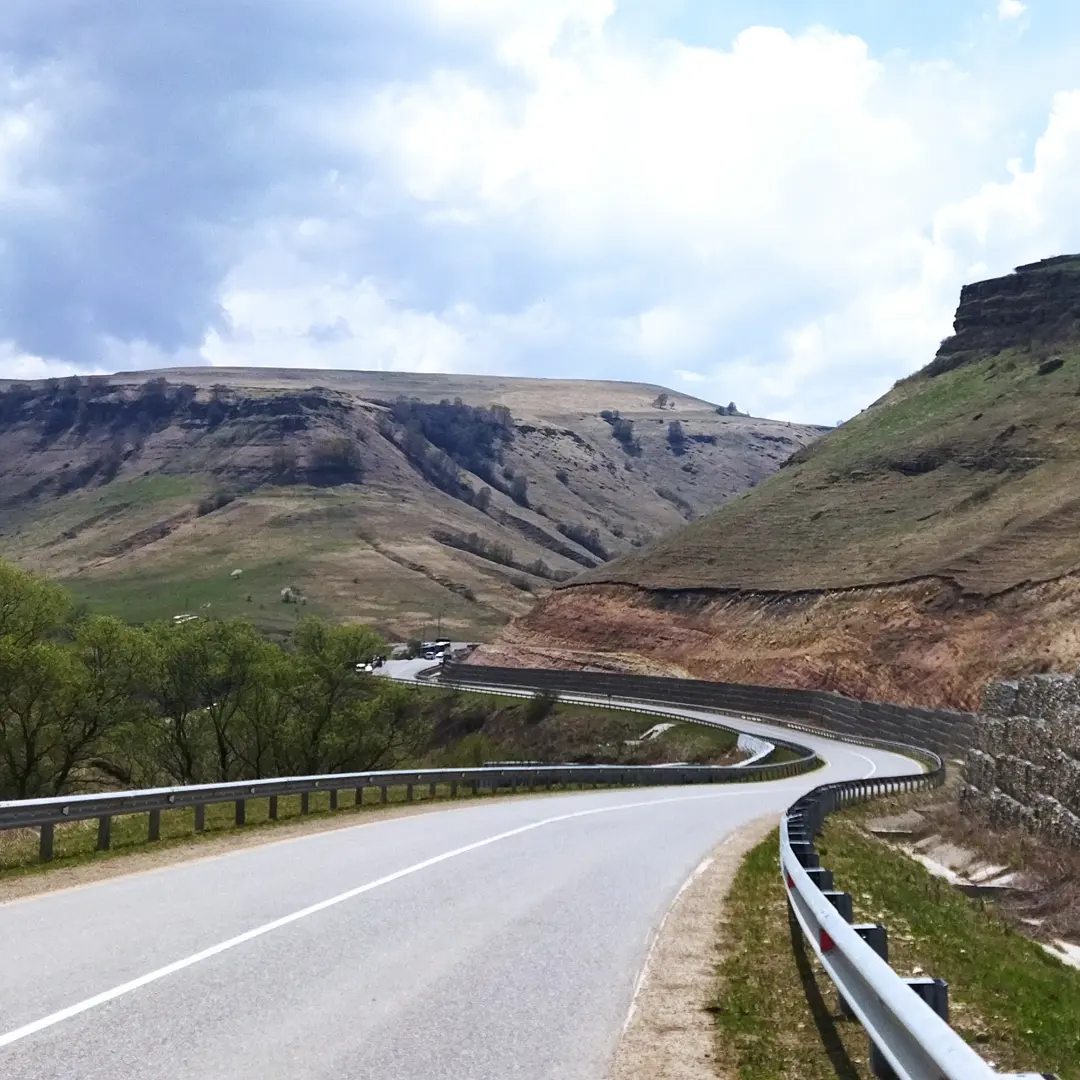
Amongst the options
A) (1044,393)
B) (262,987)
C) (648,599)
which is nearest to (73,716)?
(262,987)

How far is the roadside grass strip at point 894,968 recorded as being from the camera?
6879 millimetres

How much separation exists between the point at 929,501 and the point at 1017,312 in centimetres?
3576

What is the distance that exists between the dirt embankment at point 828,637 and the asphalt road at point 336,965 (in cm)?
4456

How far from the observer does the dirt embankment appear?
5897 centimetres

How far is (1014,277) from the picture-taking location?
4397 inches

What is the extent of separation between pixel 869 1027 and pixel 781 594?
237 feet

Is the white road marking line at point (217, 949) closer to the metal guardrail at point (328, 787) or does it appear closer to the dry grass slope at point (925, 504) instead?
the metal guardrail at point (328, 787)

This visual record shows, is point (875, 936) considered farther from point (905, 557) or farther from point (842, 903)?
point (905, 557)

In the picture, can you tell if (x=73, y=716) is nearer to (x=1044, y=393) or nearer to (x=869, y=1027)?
(x=869, y=1027)

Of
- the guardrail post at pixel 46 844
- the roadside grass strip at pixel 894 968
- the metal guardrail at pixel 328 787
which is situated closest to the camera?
the roadside grass strip at pixel 894 968

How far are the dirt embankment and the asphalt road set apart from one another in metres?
44.6

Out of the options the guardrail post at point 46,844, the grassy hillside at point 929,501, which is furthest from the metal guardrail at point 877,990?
the grassy hillside at point 929,501

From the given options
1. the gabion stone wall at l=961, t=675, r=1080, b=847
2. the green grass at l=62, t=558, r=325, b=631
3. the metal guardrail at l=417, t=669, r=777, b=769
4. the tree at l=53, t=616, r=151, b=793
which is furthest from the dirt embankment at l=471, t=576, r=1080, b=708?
the green grass at l=62, t=558, r=325, b=631

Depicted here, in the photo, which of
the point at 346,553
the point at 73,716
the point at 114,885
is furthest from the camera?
the point at 346,553
